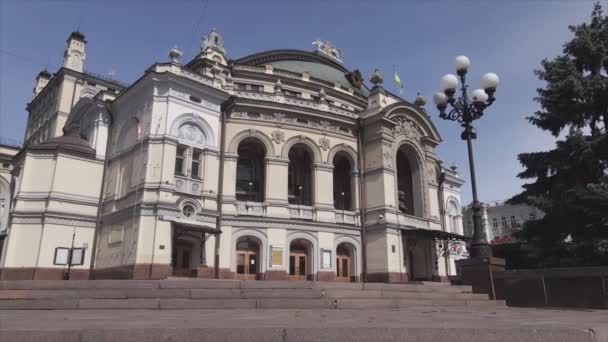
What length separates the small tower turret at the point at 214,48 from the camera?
104 ft

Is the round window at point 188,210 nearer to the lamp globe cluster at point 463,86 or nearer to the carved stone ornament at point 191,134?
the carved stone ornament at point 191,134

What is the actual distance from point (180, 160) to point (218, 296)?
12.2m

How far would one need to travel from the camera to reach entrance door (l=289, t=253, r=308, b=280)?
25.1 meters

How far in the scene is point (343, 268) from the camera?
26.9 meters

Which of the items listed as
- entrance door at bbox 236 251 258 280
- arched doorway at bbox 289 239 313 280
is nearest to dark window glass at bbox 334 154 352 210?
Answer: arched doorway at bbox 289 239 313 280

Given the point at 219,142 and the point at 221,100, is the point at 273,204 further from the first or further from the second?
the point at 221,100

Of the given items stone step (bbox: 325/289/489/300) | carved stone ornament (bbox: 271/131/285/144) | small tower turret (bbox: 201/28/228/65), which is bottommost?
stone step (bbox: 325/289/489/300)

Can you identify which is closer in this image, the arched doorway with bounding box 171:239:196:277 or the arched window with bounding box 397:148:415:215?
Result: the arched doorway with bounding box 171:239:196:277

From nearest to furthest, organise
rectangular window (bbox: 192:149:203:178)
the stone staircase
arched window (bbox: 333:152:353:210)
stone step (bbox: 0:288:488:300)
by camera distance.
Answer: the stone staircase, stone step (bbox: 0:288:488:300), rectangular window (bbox: 192:149:203:178), arched window (bbox: 333:152:353:210)

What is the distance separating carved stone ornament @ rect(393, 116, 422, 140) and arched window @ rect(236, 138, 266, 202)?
9314mm

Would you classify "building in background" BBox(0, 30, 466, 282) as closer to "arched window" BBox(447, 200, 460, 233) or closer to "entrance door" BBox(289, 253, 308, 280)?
"entrance door" BBox(289, 253, 308, 280)

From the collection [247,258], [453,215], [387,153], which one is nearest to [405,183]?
[387,153]

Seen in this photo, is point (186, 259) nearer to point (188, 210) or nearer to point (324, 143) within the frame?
point (188, 210)

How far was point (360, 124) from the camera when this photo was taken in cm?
2889
